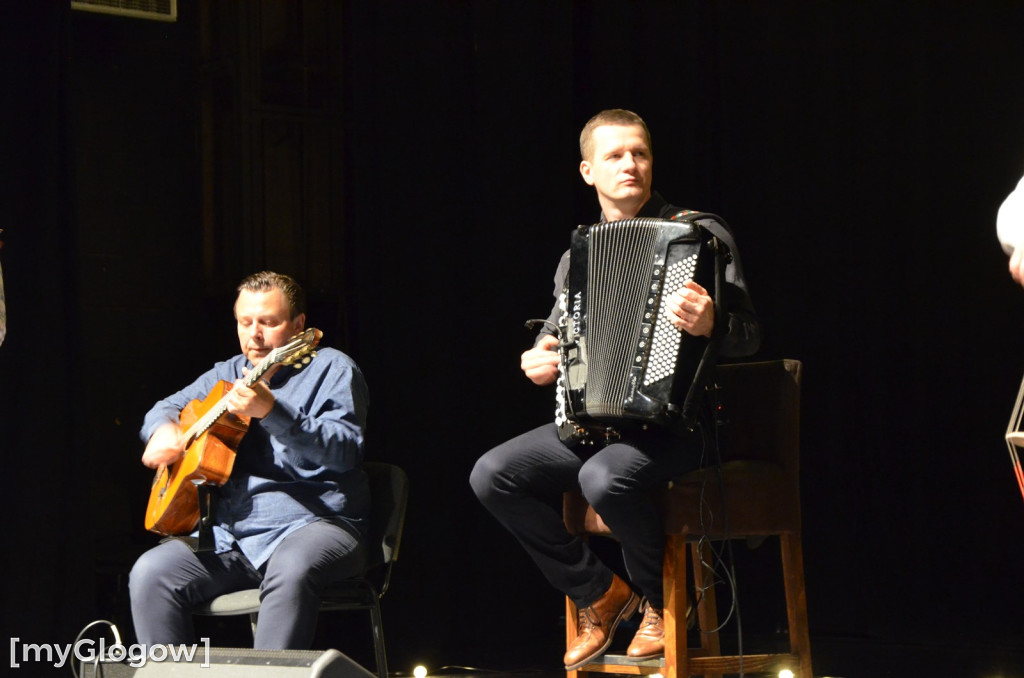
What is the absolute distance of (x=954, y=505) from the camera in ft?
13.5

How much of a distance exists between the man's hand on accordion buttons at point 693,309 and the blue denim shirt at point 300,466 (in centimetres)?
82

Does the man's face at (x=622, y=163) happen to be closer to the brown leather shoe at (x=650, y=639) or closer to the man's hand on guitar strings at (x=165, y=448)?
the brown leather shoe at (x=650, y=639)

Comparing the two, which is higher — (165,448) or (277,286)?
(277,286)

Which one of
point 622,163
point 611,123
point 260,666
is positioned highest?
point 611,123

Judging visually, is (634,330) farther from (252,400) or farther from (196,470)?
(196,470)

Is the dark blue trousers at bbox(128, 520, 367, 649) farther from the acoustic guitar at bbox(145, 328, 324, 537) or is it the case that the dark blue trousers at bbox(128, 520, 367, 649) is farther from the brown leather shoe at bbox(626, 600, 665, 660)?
the brown leather shoe at bbox(626, 600, 665, 660)

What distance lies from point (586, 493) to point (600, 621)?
359 mm

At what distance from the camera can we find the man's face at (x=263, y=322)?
313cm

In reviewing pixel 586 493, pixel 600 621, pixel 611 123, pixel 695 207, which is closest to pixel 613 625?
pixel 600 621

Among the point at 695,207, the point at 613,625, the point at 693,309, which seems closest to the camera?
the point at 693,309

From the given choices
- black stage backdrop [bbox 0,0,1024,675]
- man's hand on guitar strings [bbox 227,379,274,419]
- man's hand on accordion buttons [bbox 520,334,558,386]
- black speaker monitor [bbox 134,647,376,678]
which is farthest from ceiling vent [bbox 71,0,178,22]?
black speaker monitor [bbox 134,647,376,678]

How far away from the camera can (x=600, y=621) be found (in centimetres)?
308

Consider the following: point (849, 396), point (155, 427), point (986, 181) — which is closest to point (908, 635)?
point (849, 396)

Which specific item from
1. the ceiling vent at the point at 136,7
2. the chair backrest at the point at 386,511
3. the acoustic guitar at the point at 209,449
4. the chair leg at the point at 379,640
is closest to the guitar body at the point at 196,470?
the acoustic guitar at the point at 209,449
